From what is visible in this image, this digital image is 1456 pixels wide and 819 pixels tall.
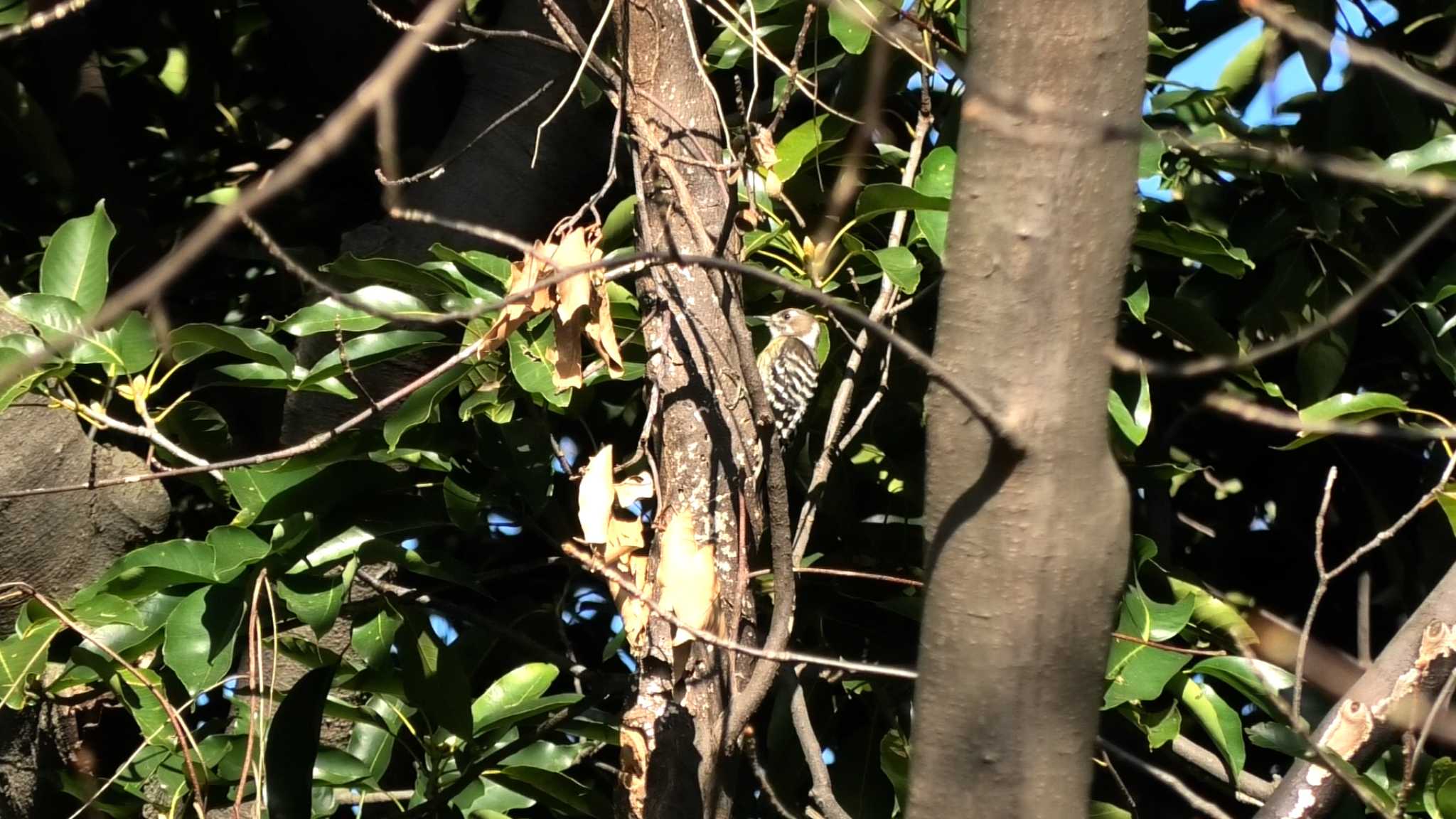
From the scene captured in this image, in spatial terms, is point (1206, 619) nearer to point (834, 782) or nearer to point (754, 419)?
point (834, 782)

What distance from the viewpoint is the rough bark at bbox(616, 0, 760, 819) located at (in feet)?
4.75

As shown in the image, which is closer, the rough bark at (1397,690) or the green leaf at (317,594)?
the rough bark at (1397,690)

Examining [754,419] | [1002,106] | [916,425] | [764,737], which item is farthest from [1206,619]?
[1002,106]

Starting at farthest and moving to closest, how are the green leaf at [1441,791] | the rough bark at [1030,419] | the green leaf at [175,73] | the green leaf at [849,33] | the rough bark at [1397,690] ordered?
the green leaf at [175,73] < the green leaf at [849,33] < the green leaf at [1441,791] < the rough bark at [1397,690] < the rough bark at [1030,419]

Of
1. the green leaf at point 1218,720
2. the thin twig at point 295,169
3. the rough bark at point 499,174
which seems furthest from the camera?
the rough bark at point 499,174

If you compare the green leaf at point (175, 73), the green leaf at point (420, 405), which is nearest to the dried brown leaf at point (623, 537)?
the green leaf at point (420, 405)

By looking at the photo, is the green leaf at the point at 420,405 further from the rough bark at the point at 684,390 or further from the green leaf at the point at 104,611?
the green leaf at the point at 104,611

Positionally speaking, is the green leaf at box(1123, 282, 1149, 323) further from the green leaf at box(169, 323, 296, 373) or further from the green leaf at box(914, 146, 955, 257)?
the green leaf at box(169, 323, 296, 373)

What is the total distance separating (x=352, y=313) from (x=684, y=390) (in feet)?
1.82

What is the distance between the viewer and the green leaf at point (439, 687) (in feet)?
6.01

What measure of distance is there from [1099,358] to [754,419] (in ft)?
1.98

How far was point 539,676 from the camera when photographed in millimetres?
1971

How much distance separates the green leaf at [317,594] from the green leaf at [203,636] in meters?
0.07

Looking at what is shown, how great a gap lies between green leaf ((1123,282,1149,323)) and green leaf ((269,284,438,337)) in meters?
0.92
